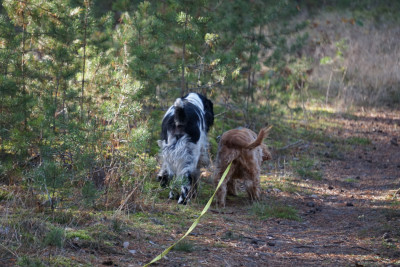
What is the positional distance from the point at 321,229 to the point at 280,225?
1.73 feet

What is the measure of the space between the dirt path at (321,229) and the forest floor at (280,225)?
0.03ft

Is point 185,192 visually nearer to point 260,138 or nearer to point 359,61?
point 260,138

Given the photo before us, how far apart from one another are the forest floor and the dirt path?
1 centimetres

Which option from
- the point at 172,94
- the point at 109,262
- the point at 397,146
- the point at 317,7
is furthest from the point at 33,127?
the point at 317,7

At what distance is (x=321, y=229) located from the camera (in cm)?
644

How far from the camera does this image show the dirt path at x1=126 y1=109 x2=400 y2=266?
16.5 feet

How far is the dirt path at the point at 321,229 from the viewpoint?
503 cm

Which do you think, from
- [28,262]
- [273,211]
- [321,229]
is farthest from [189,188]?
[28,262]

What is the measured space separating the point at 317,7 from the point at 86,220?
76.5 ft

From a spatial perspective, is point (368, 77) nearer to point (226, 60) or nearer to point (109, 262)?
point (226, 60)

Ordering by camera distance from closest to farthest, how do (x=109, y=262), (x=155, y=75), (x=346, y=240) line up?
(x=109, y=262) → (x=346, y=240) → (x=155, y=75)

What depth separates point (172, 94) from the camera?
9.41 meters

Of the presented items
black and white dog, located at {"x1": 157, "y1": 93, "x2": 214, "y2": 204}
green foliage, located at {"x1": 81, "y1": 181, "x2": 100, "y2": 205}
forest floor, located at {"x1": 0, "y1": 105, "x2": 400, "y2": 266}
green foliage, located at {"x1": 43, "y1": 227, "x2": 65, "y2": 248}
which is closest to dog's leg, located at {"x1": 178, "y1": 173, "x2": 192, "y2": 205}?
black and white dog, located at {"x1": 157, "y1": 93, "x2": 214, "y2": 204}

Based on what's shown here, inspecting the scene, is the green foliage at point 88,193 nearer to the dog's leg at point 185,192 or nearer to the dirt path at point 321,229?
the dirt path at point 321,229
